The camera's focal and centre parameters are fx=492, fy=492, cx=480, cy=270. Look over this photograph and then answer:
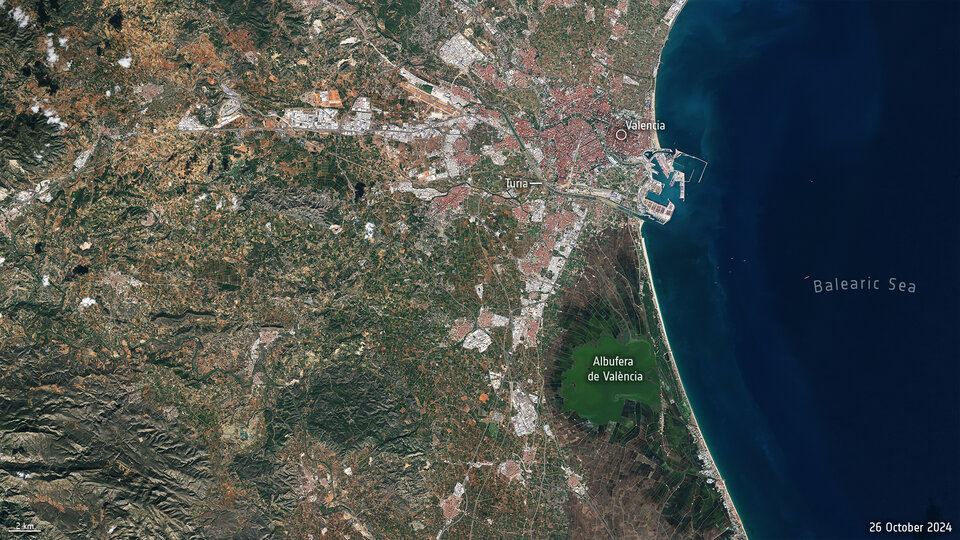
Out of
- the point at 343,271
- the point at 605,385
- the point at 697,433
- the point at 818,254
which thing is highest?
the point at 818,254

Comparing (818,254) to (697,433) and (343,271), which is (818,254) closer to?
(697,433)

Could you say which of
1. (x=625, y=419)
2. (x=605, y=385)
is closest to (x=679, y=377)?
(x=625, y=419)

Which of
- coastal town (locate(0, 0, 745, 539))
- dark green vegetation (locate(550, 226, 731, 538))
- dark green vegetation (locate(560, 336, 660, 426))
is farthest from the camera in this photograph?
dark green vegetation (locate(560, 336, 660, 426))

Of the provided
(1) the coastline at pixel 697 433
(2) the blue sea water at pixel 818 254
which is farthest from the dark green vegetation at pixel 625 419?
(2) the blue sea water at pixel 818 254

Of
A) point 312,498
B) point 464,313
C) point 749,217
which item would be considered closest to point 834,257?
point 749,217

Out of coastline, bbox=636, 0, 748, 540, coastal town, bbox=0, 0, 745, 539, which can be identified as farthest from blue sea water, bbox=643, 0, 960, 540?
coastal town, bbox=0, 0, 745, 539

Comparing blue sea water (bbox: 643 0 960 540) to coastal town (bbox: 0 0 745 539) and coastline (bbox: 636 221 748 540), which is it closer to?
coastline (bbox: 636 221 748 540)
